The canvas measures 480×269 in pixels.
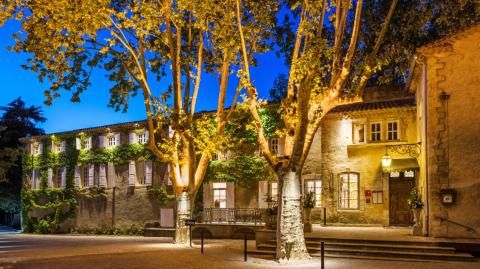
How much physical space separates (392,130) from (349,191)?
3.42 meters

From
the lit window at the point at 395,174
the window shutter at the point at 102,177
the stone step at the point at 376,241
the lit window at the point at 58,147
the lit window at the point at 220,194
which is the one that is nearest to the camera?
the stone step at the point at 376,241

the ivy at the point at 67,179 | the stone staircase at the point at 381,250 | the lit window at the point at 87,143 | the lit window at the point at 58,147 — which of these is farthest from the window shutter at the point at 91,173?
the stone staircase at the point at 381,250

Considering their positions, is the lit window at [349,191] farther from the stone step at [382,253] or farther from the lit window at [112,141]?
the lit window at [112,141]

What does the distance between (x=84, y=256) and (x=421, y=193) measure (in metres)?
11.8

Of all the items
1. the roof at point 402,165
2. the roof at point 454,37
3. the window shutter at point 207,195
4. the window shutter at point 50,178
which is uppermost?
the roof at point 454,37

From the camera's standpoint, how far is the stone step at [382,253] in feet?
52.2

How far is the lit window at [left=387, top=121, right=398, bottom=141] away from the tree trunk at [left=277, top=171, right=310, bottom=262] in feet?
36.4

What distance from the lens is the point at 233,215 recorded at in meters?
30.2

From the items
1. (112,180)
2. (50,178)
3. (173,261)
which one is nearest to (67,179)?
(50,178)

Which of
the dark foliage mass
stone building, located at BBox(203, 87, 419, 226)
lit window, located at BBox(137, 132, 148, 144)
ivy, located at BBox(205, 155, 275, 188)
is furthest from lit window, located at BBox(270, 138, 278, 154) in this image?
the dark foliage mass

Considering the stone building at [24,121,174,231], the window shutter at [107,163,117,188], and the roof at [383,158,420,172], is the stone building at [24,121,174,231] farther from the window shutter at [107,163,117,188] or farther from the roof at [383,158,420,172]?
the roof at [383,158,420,172]

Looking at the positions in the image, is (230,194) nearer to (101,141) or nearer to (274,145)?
(274,145)

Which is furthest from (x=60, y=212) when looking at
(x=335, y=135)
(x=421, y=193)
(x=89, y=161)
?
(x=421, y=193)

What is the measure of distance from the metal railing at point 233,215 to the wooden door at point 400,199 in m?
6.30
